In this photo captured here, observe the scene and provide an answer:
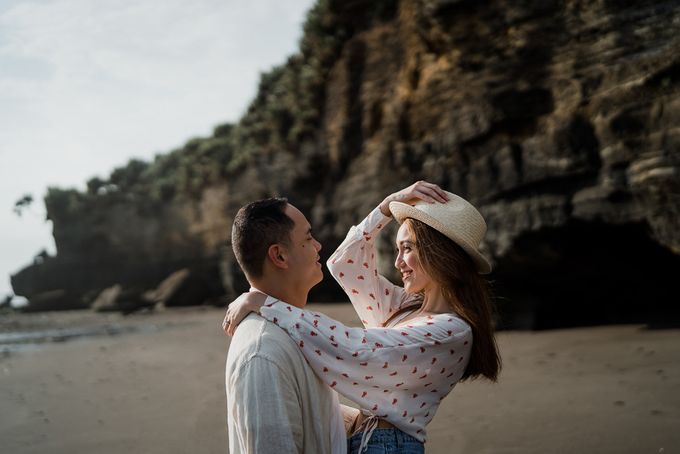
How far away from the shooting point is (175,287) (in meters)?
25.3

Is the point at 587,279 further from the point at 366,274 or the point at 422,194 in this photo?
the point at 422,194

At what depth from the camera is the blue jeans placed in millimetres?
2568

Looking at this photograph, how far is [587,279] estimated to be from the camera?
9898 mm

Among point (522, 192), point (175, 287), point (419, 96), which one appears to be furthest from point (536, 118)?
point (175, 287)

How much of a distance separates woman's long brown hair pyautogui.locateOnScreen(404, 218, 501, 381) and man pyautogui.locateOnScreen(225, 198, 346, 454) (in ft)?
1.72

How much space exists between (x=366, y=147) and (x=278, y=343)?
44.7 feet

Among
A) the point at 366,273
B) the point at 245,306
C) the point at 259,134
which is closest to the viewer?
the point at 245,306

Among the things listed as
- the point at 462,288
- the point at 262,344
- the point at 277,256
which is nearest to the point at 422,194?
the point at 462,288

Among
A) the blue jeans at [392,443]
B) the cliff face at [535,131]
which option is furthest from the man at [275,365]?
the cliff face at [535,131]

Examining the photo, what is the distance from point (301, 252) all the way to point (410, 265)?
534 millimetres

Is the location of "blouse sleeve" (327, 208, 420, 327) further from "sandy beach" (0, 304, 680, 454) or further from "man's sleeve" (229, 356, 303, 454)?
"sandy beach" (0, 304, 680, 454)

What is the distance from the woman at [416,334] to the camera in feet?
7.92

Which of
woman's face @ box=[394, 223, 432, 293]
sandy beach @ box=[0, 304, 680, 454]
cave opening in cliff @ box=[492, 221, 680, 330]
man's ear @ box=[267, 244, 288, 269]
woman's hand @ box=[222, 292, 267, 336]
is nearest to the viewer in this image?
woman's hand @ box=[222, 292, 267, 336]

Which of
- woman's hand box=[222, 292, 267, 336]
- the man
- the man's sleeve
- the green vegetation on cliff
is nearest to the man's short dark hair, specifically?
the man
